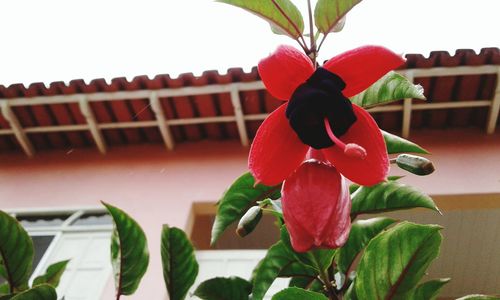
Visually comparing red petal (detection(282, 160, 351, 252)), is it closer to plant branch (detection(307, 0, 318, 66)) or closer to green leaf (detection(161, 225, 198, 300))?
plant branch (detection(307, 0, 318, 66))

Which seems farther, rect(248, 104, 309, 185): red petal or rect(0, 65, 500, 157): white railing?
rect(0, 65, 500, 157): white railing

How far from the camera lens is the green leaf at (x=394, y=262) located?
0.69m

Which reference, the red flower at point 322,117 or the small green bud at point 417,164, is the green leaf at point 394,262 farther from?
the red flower at point 322,117

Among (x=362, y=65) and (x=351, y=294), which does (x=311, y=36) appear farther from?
(x=351, y=294)

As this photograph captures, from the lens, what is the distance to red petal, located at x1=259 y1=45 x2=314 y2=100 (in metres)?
0.52

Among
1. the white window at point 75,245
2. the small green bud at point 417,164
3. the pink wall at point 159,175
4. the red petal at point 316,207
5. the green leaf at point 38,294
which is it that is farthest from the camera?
the pink wall at point 159,175

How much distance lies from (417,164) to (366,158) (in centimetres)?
18

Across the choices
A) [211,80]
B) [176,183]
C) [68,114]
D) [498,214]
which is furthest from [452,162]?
[68,114]

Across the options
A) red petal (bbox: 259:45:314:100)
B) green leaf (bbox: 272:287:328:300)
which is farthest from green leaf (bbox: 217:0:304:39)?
green leaf (bbox: 272:287:328:300)

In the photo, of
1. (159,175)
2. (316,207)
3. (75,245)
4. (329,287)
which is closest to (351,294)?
(329,287)

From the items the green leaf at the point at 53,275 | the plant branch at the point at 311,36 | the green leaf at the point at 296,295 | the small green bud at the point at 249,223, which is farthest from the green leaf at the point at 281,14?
the green leaf at the point at 53,275

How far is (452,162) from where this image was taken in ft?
12.6

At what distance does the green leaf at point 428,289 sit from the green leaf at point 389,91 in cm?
32

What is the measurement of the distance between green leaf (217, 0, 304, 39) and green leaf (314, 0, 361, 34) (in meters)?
0.03
